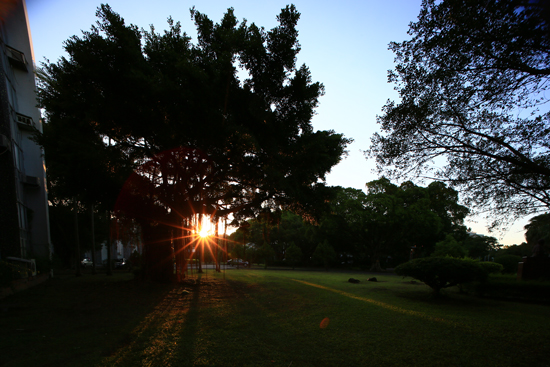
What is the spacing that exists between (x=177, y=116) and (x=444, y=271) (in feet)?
38.4

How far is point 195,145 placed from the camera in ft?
43.8

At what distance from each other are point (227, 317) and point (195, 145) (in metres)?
7.81

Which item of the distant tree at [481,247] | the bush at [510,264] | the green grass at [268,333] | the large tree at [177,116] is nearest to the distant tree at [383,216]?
the bush at [510,264]

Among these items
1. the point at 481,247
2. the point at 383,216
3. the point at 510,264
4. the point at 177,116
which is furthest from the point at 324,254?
the point at 481,247

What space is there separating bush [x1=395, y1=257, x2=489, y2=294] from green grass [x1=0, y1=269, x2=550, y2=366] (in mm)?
931

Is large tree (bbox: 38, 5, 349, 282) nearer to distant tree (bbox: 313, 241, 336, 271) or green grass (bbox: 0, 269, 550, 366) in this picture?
green grass (bbox: 0, 269, 550, 366)

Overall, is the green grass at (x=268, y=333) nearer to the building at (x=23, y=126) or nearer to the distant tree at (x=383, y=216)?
the building at (x=23, y=126)

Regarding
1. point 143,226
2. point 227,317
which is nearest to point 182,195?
point 143,226

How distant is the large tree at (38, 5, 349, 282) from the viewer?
12.1 m

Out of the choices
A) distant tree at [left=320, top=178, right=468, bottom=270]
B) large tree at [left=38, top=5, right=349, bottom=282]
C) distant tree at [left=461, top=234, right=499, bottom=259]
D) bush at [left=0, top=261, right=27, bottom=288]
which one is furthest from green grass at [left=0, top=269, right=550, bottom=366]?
distant tree at [left=461, top=234, right=499, bottom=259]

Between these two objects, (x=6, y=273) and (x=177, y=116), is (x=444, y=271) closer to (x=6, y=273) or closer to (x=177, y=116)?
(x=177, y=116)

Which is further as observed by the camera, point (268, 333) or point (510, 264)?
point (510, 264)

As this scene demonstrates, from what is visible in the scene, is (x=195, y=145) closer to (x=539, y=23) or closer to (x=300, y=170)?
(x=300, y=170)

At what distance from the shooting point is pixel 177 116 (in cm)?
1249
